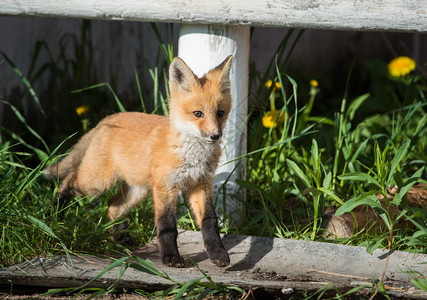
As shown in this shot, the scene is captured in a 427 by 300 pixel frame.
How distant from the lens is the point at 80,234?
A: 3.12m

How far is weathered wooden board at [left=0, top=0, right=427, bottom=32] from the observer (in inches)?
125

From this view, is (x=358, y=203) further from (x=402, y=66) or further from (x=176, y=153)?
(x=402, y=66)

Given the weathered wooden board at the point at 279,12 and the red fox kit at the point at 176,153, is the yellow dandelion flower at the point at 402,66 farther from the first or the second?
the red fox kit at the point at 176,153

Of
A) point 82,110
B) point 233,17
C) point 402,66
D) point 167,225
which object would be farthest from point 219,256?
point 402,66

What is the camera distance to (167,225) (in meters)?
3.03

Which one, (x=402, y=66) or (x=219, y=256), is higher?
(x=402, y=66)

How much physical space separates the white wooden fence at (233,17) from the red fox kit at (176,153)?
0.35m

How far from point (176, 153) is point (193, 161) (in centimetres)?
11

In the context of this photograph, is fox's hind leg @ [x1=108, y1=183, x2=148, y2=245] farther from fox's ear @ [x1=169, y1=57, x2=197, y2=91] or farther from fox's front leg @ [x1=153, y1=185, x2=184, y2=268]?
fox's ear @ [x1=169, y1=57, x2=197, y2=91]

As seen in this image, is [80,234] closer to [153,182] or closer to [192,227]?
[153,182]

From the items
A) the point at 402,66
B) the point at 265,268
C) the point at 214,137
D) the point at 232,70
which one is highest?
the point at 232,70

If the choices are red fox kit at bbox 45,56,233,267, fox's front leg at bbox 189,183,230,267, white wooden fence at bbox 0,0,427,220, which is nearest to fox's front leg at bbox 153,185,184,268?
red fox kit at bbox 45,56,233,267

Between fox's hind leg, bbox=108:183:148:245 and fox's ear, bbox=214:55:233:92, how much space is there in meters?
0.93

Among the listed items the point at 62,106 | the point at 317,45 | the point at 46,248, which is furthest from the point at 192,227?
the point at 317,45
